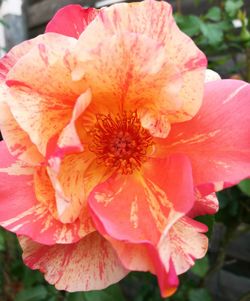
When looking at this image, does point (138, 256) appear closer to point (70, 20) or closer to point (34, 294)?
point (70, 20)

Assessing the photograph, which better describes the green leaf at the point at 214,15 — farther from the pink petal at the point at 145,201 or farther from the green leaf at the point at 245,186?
the pink petal at the point at 145,201

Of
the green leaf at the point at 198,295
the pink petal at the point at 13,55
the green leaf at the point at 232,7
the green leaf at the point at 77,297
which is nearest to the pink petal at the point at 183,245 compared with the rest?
the pink petal at the point at 13,55

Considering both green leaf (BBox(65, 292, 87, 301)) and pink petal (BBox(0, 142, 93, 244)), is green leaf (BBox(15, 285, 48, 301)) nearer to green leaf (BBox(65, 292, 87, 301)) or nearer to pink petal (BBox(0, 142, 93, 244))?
green leaf (BBox(65, 292, 87, 301))

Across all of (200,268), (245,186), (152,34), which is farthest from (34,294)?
(152,34)

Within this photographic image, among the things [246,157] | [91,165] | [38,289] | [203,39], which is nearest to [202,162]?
[246,157]

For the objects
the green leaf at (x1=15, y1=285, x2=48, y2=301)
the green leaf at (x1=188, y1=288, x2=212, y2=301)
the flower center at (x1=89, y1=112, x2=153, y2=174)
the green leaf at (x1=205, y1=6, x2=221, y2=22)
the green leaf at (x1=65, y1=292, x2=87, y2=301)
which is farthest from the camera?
the green leaf at (x1=205, y1=6, x2=221, y2=22)

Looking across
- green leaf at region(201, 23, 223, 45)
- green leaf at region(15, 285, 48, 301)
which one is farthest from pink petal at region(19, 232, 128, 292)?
green leaf at region(201, 23, 223, 45)
